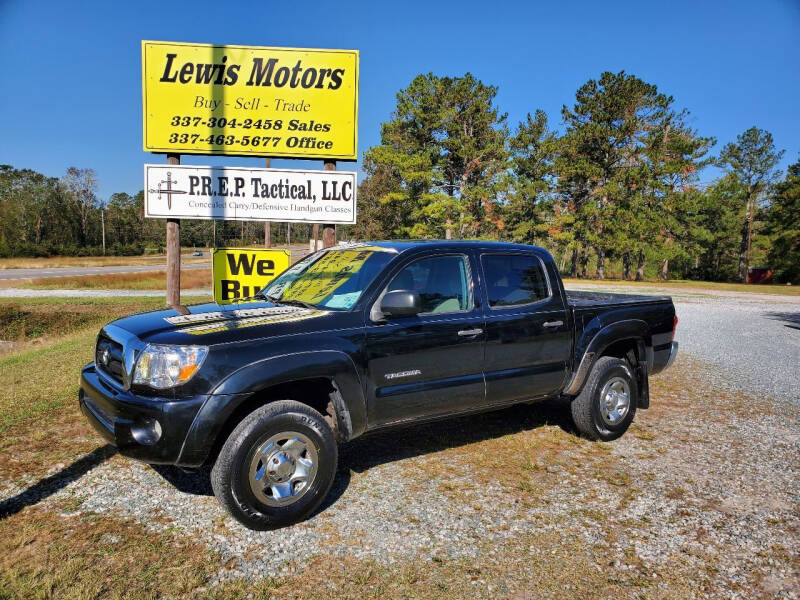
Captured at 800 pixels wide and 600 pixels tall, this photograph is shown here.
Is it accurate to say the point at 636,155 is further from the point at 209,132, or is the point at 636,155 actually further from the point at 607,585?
the point at 607,585

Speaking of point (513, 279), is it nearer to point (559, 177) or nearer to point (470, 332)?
point (470, 332)

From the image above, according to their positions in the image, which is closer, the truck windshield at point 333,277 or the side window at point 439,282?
the truck windshield at point 333,277

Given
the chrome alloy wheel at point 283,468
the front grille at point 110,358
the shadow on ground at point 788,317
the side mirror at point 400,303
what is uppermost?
the side mirror at point 400,303

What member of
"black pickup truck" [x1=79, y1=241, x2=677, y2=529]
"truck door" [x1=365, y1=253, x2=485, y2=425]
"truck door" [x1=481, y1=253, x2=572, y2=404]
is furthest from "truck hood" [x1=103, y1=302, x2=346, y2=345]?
"truck door" [x1=481, y1=253, x2=572, y2=404]

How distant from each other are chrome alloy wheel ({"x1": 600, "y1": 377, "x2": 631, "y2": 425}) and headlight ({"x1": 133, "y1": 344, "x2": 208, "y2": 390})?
3.62m

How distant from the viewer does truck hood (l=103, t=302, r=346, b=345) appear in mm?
3116

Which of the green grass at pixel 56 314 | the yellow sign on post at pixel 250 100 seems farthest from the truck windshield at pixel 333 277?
the green grass at pixel 56 314

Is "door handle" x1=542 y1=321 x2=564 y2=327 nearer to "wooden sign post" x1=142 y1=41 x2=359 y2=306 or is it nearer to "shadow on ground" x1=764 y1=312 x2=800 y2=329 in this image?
"wooden sign post" x1=142 y1=41 x2=359 y2=306

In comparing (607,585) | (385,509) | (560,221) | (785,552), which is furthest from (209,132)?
(560,221)

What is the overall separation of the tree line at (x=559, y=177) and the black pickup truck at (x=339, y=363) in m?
32.0

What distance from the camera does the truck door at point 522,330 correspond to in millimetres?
4145

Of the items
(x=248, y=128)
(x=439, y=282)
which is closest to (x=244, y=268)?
(x=248, y=128)

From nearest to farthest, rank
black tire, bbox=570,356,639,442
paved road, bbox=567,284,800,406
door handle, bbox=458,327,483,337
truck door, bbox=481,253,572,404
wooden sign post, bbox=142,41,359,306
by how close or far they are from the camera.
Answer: door handle, bbox=458,327,483,337 < truck door, bbox=481,253,572,404 < black tire, bbox=570,356,639,442 < paved road, bbox=567,284,800,406 < wooden sign post, bbox=142,41,359,306

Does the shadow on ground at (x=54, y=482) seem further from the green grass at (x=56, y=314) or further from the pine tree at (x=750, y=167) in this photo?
the pine tree at (x=750, y=167)
